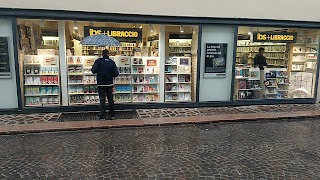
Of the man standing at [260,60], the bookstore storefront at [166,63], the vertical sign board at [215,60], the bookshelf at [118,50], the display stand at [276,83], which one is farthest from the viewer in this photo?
the display stand at [276,83]

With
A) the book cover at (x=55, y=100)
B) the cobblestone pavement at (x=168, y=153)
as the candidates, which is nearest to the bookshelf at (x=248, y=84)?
the cobblestone pavement at (x=168, y=153)

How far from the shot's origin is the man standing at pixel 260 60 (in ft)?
32.7

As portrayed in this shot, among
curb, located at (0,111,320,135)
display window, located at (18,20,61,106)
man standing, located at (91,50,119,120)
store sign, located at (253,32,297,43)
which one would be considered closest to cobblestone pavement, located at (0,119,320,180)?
curb, located at (0,111,320,135)

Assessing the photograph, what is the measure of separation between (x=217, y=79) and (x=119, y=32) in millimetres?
3575

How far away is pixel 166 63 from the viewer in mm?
9430

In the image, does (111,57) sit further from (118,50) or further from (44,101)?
(44,101)

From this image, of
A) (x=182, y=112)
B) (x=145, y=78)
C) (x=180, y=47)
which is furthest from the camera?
(x=180, y=47)

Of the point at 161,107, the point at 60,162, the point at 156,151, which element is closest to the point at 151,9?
the point at 161,107

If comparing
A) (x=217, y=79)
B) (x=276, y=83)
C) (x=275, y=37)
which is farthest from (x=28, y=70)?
(x=276, y=83)

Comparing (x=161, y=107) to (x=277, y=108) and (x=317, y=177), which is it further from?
(x=317, y=177)

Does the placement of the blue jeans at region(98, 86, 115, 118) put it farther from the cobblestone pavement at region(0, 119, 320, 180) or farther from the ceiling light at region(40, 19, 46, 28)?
the ceiling light at region(40, 19, 46, 28)

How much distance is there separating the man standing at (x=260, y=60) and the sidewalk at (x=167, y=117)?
5.02 feet

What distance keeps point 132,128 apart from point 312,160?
412 cm

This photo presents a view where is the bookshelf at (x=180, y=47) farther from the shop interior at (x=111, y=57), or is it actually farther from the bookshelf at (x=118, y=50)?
the bookshelf at (x=118, y=50)
